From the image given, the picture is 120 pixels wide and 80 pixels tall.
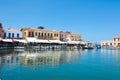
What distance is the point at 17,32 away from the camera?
85.4m

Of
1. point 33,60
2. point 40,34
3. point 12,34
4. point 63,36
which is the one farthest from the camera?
point 63,36

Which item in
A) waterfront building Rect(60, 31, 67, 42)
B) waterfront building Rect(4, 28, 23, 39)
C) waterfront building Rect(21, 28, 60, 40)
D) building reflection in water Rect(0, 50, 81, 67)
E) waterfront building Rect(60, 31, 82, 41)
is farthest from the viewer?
waterfront building Rect(60, 31, 82, 41)

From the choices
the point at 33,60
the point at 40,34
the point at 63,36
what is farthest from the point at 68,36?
the point at 33,60

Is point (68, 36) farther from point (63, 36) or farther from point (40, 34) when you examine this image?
point (40, 34)

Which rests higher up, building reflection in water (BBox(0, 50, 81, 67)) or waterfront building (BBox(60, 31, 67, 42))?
waterfront building (BBox(60, 31, 67, 42))

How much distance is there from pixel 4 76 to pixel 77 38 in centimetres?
9917

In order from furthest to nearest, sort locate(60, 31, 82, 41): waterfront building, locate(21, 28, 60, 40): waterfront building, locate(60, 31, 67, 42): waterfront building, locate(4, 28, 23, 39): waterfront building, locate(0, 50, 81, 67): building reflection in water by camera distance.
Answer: locate(60, 31, 82, 41): waterfront building, locate(60, 31, 67, 42): waterfront building, locate(21, 28, 60, 40): waterfront building, locate(4, 28, 23, 39): waterfront building, locate(0, 50, 81, 67): building reflection in water

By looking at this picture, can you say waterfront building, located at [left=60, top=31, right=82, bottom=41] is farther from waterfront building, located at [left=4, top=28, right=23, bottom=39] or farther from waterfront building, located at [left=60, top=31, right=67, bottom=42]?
waterfront building, located at [left=4, top=28, right=23, bottom=39]

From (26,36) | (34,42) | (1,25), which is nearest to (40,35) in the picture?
(26,36)

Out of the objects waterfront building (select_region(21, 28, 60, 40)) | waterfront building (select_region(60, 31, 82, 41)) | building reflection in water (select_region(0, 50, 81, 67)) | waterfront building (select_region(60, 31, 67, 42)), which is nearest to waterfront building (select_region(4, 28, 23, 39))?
waterfront building (select_region(21, 28, 60, 40))

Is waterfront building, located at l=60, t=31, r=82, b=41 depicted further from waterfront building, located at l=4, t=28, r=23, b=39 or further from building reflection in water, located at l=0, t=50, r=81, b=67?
building reflection in water, located at l=0, t=50, r=81, b=67

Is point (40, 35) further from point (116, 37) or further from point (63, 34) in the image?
point (116, 37)

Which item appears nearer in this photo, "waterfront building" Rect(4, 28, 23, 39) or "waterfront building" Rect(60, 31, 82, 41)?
"waterfront building" Rect(4, 28, 23, 39)

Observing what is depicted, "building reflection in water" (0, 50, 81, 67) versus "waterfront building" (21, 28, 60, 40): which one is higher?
"waterfront building" (21, 28, 60, 40)
